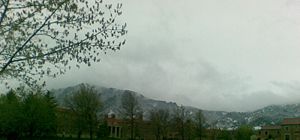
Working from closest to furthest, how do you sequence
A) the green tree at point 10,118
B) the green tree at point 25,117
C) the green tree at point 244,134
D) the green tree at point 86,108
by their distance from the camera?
the green tree at point 10,118 → the green tree at point 25,117 → the green tree at point 86,108 → the green tree at point 244,134

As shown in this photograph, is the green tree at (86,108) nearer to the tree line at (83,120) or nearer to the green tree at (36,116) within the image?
the tree line at (83,120)

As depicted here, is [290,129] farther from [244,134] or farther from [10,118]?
[10,118]

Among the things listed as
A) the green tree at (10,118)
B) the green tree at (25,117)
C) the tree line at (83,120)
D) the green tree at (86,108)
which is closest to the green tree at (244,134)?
the tree line at (83,120)

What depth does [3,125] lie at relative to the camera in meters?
82.6

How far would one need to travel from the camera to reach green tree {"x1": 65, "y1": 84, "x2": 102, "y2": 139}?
102 m

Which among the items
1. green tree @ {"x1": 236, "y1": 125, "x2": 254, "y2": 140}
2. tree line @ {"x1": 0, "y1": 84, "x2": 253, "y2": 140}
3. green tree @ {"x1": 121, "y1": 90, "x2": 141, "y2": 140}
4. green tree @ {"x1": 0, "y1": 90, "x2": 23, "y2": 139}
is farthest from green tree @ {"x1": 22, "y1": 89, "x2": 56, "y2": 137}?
green tree @ {"x1": 236, "y1": 125, "x2": 254, "y2": 140}

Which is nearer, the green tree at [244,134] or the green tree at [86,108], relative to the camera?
the green tree at [86,108]

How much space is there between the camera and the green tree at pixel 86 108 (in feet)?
335

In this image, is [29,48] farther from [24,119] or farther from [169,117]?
[169,117]

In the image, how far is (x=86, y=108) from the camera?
103000 millimetres

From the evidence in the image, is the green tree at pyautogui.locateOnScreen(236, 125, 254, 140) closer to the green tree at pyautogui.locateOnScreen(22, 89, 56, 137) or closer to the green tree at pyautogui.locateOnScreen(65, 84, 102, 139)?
the green tree at pyautogui.locateOnScreen(65, 84, 102, 139)

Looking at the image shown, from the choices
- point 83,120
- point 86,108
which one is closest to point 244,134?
point 86,108

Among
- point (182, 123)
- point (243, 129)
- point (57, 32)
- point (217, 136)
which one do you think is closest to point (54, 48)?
point (57, 32)

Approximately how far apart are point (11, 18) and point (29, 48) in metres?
1.18
